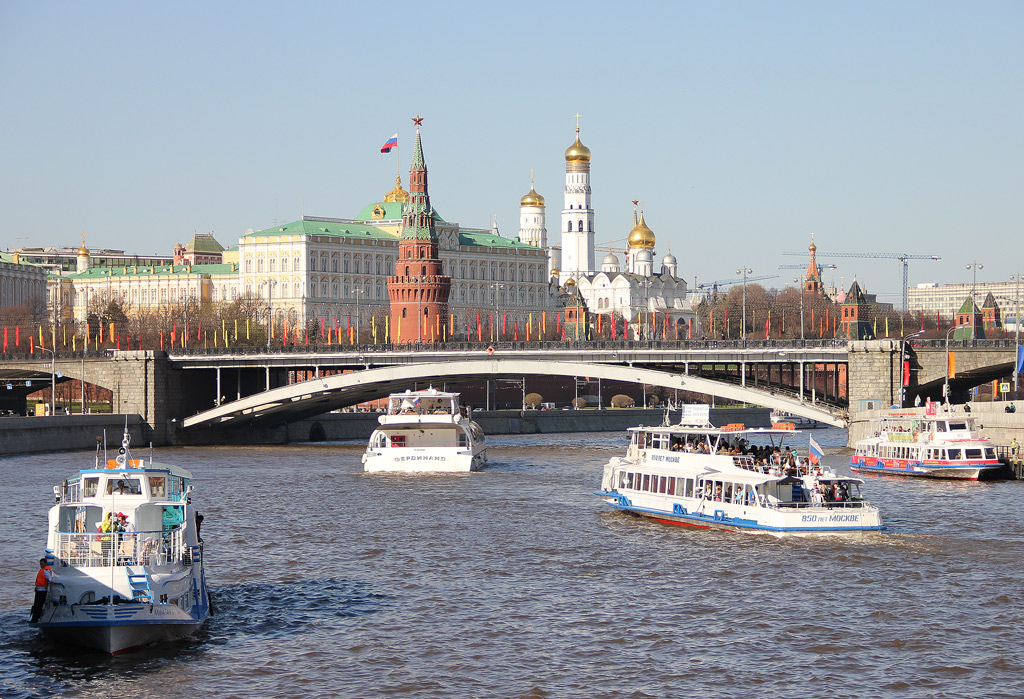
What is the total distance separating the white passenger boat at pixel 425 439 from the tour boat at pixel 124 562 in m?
33.0

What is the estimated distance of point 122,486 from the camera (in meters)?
30.6

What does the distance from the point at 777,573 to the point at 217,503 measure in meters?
22.9

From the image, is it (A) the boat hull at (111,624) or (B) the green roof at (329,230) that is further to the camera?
(B) the green roof at (329,230)

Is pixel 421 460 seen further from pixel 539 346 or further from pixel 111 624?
pixel 111 624

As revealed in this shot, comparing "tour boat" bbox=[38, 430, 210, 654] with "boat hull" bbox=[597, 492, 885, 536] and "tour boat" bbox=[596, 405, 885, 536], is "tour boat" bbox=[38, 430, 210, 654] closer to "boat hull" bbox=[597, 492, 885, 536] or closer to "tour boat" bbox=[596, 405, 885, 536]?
"boat hull" bbox=[597, 492, 885, 536]

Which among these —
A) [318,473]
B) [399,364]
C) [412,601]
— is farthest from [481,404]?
[412,601]

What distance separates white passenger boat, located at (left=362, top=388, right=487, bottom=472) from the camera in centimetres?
6456

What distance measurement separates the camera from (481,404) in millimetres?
125062

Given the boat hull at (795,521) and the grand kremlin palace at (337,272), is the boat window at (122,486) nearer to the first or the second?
the boat hull at (795,521)

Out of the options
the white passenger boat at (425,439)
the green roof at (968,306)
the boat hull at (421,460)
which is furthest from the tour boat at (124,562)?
the green roof at (968,306)

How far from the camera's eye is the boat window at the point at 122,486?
30.4 meters

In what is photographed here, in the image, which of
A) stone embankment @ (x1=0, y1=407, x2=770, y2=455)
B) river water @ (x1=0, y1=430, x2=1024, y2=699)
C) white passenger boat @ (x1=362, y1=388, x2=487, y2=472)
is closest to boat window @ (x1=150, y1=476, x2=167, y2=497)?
river water @ (x1=0, y1=430, x2=1024, y2=699)

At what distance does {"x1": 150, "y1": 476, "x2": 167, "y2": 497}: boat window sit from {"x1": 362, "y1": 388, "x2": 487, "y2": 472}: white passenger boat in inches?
1315

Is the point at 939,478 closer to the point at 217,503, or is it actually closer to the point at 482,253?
the point at 217,503
